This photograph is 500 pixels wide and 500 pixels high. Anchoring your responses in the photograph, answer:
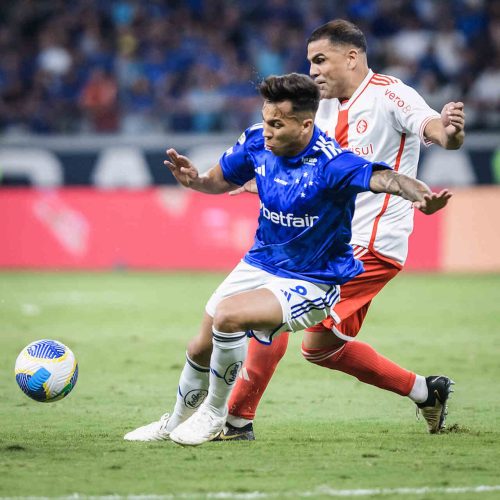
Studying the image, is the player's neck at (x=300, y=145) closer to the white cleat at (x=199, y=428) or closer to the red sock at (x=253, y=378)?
the red sock at (x=253, y=378)

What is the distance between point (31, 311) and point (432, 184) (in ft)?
27.4

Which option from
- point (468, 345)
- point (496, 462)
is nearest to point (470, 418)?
point (496, 462)

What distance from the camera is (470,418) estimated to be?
6840 mm

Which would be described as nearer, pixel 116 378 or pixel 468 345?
pixel 116 378

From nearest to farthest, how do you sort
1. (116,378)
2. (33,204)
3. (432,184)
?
(116,378), (33,204), (432,184)

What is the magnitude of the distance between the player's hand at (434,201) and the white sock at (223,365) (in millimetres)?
1198

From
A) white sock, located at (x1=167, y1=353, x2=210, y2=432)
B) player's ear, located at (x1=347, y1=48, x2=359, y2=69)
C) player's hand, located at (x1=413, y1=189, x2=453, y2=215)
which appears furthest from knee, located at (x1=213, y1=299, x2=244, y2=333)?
player's ear, located at (x1=347, y1=48, x2=359, y2=69)

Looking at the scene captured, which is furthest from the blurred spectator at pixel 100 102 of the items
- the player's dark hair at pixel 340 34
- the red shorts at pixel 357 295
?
the red shorts at pixel 357 295

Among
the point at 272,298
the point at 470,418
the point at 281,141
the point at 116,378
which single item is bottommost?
the point at 116,378

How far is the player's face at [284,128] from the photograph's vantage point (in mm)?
5516

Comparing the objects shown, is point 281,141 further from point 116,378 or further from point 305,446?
point 116,378

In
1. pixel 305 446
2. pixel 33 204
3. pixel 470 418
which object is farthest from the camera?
pixel 33 204

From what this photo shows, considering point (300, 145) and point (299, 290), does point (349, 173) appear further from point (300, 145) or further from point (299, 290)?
point (299, 290)

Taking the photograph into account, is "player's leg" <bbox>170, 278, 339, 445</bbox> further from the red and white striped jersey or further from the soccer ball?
the soccer ball
